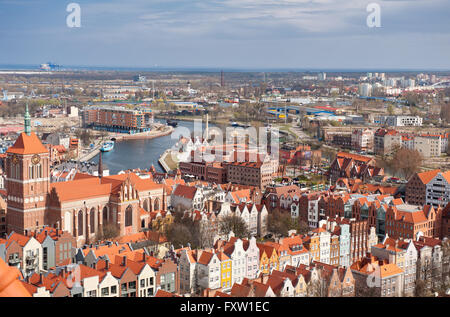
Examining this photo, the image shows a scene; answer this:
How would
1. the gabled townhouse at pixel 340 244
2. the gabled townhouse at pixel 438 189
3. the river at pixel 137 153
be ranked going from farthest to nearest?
the river at pixel 137 153 < the gabled townhouse at pixel 438 189 < the gabled townhouse at pixel 340 244

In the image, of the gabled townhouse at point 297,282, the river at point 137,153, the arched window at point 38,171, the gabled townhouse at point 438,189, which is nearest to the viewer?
the gabled townhouse at point 297,282

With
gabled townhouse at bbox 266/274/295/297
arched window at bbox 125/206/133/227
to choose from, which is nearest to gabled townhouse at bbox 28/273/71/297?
gabled townhouse at bbox 266/274/295/297

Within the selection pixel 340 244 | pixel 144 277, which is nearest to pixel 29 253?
pixel 144 277

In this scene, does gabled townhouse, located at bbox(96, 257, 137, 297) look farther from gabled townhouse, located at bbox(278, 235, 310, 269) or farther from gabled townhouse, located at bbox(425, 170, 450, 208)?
gabled townhouse, located at bbox(425, 170, 450, 208)

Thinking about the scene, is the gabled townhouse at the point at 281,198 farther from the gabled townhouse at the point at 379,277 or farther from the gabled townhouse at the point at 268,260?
the gabled townhouse at the point at 379,277

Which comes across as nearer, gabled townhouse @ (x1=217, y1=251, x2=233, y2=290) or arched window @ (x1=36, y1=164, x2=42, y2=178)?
gabled townhouse @ (x1=217, y1=251, x2=233, y2=290)

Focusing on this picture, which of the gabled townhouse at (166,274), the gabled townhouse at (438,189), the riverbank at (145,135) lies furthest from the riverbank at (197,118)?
the gabled townhouse at (166,274)

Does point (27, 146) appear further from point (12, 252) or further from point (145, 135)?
point (145, 135)

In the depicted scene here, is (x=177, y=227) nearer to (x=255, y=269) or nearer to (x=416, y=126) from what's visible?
(x=255, y=269)
